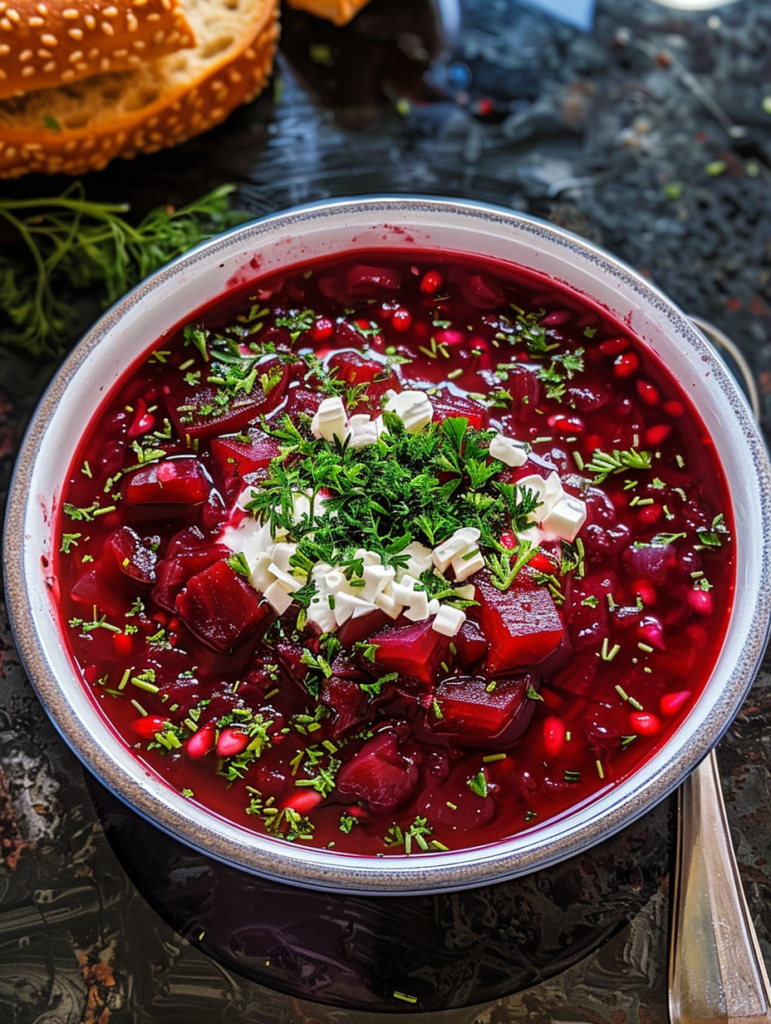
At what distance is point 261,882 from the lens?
111 inches

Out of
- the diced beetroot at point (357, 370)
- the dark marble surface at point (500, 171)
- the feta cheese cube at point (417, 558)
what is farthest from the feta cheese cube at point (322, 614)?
the dark marble surface at point (500, 171)

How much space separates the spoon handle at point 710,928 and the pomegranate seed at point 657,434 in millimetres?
953

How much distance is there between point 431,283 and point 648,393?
2.45ft

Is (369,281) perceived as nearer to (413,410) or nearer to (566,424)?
(413,410)

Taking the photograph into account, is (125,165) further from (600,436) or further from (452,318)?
(600,436)

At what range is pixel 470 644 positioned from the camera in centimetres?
254

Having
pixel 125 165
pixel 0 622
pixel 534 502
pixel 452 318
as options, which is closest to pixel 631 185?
pixel 452 318

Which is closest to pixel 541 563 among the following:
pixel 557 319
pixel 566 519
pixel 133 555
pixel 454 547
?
pixel 566 519

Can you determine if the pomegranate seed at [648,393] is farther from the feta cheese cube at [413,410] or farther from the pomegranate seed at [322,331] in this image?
the pomegranate seed at [322,331]

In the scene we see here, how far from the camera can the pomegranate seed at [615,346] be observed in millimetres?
2904

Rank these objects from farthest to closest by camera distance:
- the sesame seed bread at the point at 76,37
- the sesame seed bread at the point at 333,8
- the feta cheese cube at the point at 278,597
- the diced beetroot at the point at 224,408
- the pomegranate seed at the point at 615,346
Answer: the sesame seed bread at the point at 333,8, the sesame seed bread at the point at 76,37, the pomegranate seed at the point at 615,346, the diced beetroot at the point at 224,408, the feta cheese cube at the point at 278,597

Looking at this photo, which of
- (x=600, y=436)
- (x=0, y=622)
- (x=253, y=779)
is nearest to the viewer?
(x=253, y=779)

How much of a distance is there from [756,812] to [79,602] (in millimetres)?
2141

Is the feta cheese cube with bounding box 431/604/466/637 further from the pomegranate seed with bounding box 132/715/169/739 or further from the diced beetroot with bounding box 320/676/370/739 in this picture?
the pomegranate seed with bounding box 132/715/169/739
